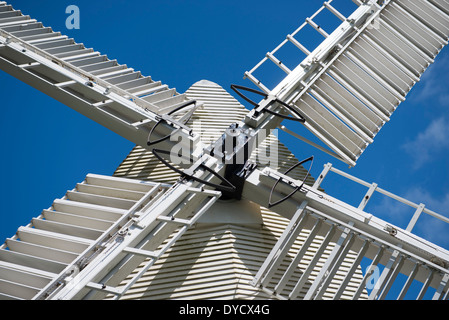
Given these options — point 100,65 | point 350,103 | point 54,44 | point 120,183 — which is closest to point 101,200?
point 120,183

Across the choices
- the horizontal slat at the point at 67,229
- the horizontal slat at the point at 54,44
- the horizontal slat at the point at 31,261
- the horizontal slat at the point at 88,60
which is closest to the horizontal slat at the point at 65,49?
the horizontal slat at the point at 54,44

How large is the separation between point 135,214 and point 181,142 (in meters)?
1.83

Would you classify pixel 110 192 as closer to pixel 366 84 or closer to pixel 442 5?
pixel 366 84

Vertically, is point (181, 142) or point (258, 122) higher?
point (258, 122)

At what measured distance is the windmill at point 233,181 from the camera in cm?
891

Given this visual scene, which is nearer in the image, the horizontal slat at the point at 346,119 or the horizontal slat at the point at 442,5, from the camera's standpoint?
the horizontal slat at the point at 346,119

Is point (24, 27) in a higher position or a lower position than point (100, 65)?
lower

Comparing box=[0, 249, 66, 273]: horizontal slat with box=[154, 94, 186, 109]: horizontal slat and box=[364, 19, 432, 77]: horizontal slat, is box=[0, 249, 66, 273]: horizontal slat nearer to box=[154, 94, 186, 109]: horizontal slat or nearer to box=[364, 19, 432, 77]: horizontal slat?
box=[154, 94, 186, 109]: horizontal slat

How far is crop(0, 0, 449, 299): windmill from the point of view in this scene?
891 cm

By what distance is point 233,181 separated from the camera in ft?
34.7

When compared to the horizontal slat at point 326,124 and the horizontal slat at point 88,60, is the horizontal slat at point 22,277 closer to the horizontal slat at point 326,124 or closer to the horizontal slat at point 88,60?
the horizontal slat at point 88,60
